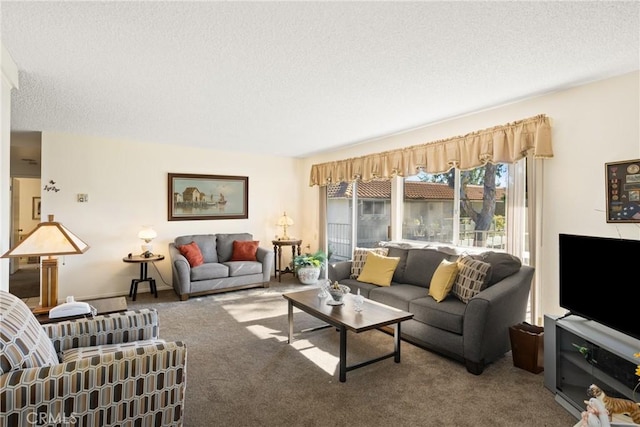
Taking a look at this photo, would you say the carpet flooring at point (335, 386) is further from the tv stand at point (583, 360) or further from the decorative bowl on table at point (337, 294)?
the decorative bowl on table at point (337, 294)

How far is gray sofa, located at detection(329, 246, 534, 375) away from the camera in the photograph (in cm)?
259

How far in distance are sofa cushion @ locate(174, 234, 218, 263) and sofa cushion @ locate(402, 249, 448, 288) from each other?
3.18m

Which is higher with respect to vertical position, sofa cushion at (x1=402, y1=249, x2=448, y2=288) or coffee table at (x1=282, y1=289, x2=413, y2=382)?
sofa cushion at (x1=402, y1=249, x2=448, y2=288)

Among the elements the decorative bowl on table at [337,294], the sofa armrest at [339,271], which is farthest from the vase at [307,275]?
the decorative bowl on table at [337,294]

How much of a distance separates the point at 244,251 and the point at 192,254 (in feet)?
2.78

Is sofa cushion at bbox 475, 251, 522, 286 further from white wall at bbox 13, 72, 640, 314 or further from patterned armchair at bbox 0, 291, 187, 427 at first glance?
patterned armchair at bbox 0, 291, 187, 427

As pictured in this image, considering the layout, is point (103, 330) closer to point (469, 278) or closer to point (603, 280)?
point (469, 278)

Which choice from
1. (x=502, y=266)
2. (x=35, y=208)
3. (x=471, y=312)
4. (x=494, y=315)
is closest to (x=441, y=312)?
(x=471, y=312)

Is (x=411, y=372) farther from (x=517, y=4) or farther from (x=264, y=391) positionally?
(x=517, y=4)

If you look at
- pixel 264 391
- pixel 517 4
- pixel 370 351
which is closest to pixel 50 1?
pixel 517 4

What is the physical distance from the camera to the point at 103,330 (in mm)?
2121

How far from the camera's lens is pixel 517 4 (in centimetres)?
167

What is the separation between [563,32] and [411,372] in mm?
2542

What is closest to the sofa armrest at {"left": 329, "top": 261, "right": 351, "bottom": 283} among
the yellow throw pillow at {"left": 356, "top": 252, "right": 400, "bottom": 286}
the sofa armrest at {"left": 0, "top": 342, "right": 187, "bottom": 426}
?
the yellow throw pillow at {"left": 356, "top": 252, "right": 400, "bottom": 286}
